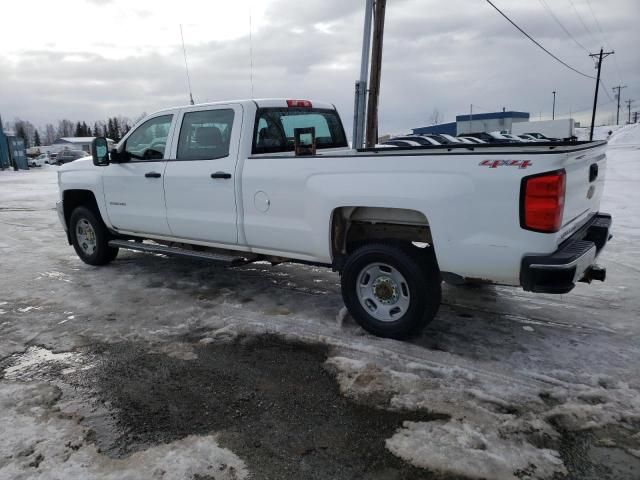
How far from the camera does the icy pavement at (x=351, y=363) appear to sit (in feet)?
8.83

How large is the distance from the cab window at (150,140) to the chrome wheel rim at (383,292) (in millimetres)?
2935

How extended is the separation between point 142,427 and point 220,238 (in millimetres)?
2486

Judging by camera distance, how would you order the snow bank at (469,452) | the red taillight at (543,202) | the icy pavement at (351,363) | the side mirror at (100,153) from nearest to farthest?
the snow bank at (469,452)
the icy pavement at (351,363)
the red taillight at (543,202)
the side mirror at (100,153)

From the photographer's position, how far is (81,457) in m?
2.74

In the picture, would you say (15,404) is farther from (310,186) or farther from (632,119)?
(632,119)

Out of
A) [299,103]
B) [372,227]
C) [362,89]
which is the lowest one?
[372,227]

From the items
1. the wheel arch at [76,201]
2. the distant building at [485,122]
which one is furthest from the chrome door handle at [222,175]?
the distant building at [485,122]

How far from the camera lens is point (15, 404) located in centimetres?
332

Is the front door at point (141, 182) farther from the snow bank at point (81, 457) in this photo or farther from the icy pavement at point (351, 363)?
the snow bank at point (81, 457)

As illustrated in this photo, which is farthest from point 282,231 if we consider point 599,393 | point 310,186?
point 599,393

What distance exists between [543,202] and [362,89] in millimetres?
8473

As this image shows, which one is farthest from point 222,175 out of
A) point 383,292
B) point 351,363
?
point 351,363

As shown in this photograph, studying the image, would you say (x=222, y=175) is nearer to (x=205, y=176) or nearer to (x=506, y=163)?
(x=205, y=176)

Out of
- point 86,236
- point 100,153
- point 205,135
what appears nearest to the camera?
point 205,135
